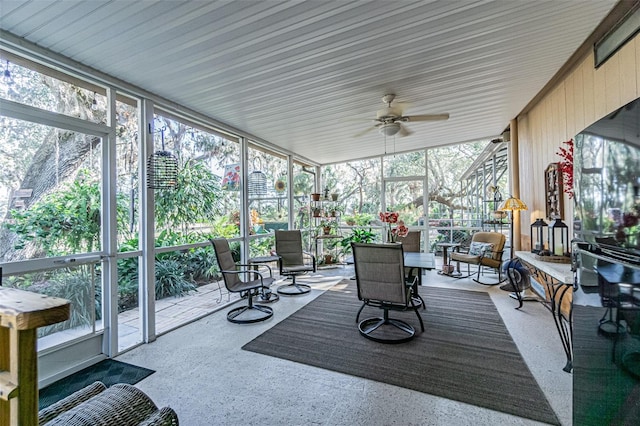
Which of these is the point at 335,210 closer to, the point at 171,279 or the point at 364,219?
the point at 364,219

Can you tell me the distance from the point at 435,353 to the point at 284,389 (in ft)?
4.61

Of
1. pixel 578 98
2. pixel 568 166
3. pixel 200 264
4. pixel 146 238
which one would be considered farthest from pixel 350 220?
pixel 146 238

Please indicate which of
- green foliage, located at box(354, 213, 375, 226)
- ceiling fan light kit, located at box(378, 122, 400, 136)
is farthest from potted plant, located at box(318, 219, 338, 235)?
ceiling fan light kit, located at box(378, 122, 400, 136)

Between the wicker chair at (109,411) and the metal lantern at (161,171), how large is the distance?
214 cm

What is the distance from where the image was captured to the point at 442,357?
8.18 feet

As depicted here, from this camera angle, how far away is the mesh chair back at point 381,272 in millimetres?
2736

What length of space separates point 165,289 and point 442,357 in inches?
131

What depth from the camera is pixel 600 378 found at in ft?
3.22

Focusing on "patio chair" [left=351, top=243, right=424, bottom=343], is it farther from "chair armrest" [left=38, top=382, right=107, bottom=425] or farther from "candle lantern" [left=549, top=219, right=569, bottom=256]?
"chair armrest" [left=38, top=382, right=107, bottom=425]

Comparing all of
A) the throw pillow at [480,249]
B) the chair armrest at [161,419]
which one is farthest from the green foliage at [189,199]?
the throw pillow at [480,249]

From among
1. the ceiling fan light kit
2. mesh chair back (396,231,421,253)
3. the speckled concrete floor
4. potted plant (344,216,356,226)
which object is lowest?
the speckled concrete floor

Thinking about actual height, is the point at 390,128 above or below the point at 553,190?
above

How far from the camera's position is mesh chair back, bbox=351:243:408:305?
8.97 feet

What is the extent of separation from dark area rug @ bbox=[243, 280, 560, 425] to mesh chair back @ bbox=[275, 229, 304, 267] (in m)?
1.10
